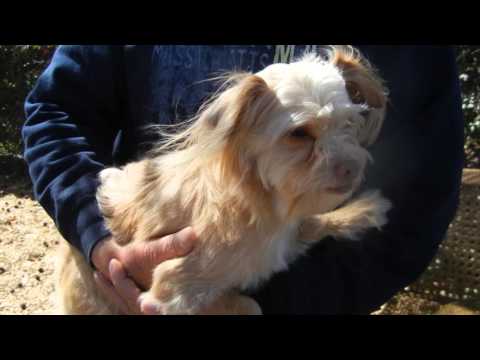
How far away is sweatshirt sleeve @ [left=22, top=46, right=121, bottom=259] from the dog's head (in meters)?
0.61

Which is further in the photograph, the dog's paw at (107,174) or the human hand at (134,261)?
the dog's paw at (107,174)

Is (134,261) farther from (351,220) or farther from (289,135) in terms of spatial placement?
(351,220)

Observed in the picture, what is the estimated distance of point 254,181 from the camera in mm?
1913

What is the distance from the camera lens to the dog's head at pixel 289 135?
1.81 m

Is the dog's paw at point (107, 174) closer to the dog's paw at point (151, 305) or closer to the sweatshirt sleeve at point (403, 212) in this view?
the dog's paw at point (151, 305)

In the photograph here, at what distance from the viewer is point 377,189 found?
221 centimetres

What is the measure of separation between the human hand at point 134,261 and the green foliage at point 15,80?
5.66 m

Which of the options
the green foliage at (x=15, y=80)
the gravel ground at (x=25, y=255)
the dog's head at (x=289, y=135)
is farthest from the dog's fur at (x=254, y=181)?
the green foliage at (x=15, y=80)

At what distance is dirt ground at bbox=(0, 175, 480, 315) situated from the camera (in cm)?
431

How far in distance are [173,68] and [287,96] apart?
68cm

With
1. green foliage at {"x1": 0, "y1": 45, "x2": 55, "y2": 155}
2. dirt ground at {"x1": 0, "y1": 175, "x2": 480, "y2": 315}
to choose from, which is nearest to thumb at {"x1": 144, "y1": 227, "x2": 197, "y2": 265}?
dirt ground at {"x1": 0, "y1": 175, "x2": 480, "y2": 315}

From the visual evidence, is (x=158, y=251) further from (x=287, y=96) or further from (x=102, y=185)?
(x=287, y=96)

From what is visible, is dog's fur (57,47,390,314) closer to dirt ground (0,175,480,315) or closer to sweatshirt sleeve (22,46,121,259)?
sweatshirt sleeve (22,46,121,259)

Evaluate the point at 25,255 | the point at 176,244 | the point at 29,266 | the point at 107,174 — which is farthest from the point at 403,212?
the point at 25,255
